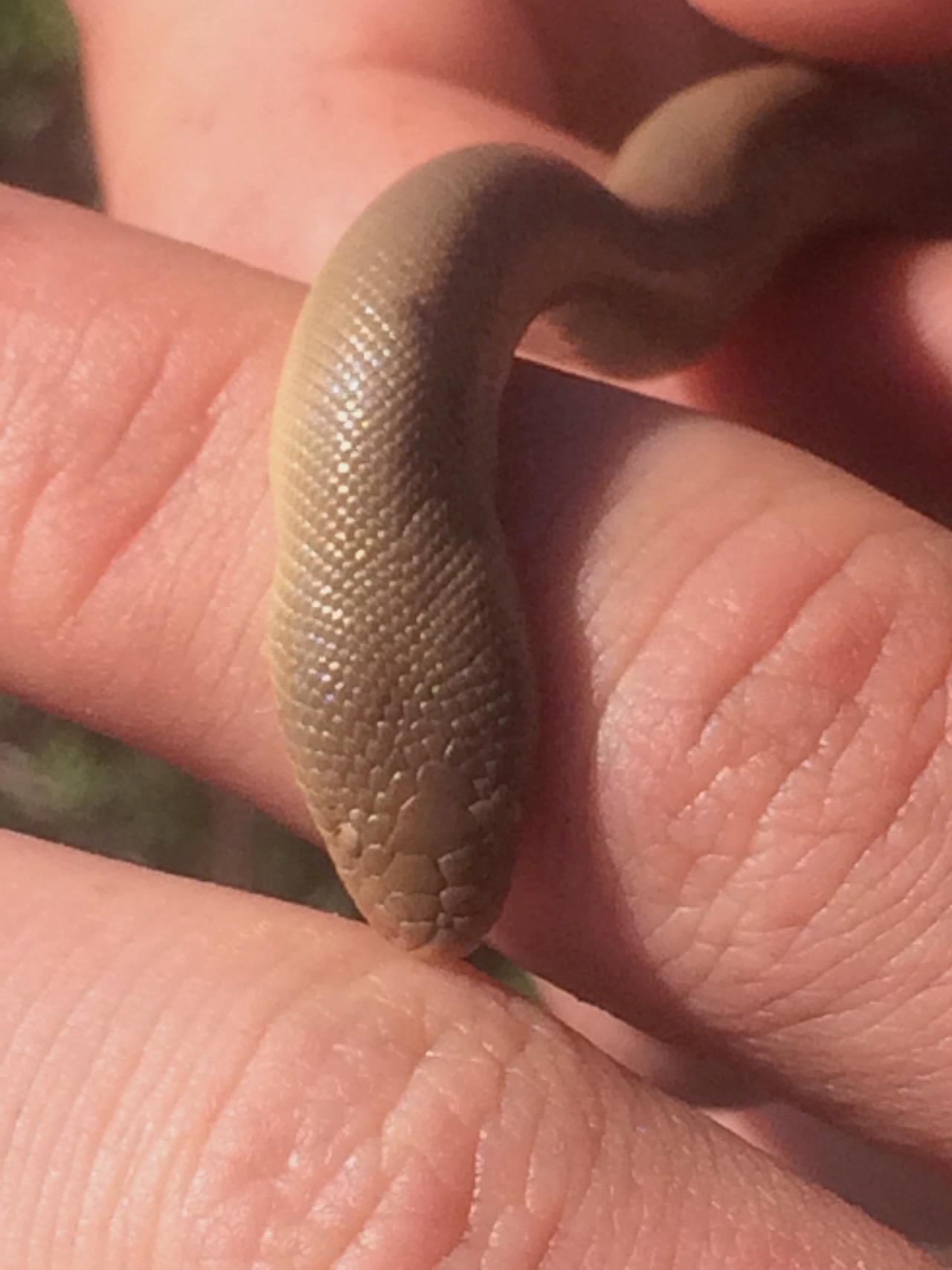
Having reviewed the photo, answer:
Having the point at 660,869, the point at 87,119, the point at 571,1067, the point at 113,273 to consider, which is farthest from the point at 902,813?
the point at 87,119

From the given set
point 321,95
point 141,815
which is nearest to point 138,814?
point 141,815

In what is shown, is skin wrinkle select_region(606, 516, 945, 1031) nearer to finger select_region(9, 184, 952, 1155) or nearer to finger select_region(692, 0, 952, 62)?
finger select_region(9, 184, 952, 1155)

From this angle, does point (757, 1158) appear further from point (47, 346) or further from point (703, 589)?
point (47, 346)

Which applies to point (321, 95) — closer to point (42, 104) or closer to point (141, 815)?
point (42, 104)

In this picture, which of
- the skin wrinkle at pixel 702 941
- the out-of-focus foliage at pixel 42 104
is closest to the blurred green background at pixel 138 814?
the out-of-focus foliage at pixel 42 104

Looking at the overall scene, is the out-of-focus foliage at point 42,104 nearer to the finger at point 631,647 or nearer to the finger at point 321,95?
the finger at point 321,95

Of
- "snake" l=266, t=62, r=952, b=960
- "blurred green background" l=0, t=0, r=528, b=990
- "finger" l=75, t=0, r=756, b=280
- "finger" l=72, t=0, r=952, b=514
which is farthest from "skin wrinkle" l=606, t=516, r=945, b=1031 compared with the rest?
"blurred green background" l=0, t=0, r=528, b=990
